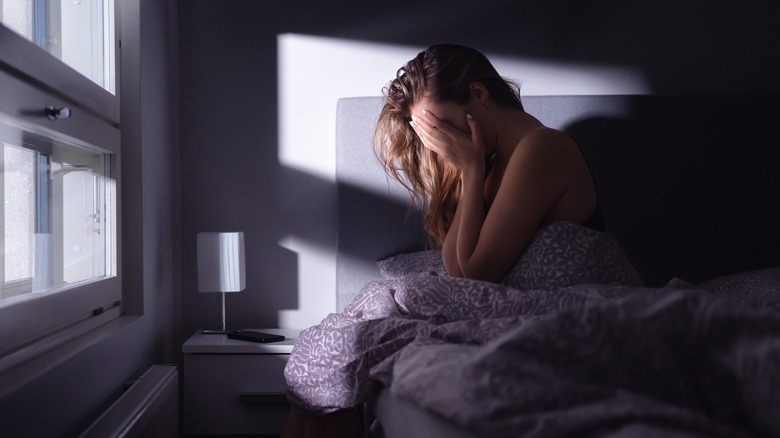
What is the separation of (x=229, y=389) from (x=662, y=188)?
1.66m

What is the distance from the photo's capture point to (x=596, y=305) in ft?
2.32

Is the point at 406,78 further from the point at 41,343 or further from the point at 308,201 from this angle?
the point at 41,343

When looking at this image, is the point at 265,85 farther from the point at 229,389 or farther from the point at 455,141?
the point at 229,389

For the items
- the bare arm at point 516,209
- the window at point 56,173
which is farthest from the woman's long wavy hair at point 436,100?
the window at point 56,173

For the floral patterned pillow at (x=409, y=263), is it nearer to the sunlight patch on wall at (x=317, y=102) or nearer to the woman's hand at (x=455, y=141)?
the sunlight patch on wall at (x=317, y=102)

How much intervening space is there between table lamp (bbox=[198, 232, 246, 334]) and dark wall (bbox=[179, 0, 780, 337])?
0.29 m

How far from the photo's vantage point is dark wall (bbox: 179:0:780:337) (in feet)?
7.75

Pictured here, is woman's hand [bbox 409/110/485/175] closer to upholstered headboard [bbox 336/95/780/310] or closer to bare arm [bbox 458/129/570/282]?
bare arm [bbox 458/129/570/282]

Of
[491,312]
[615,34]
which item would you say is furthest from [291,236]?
[615,34]

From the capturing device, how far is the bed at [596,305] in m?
0.63

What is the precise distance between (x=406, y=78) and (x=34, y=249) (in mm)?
1060

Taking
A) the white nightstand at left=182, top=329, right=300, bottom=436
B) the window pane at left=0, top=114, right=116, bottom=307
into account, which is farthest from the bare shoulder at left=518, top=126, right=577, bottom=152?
the window pane at left=0, top=114, right=116, bottom=307

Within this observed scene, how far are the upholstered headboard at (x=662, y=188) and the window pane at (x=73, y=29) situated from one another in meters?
0.82

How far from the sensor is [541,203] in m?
1.52
